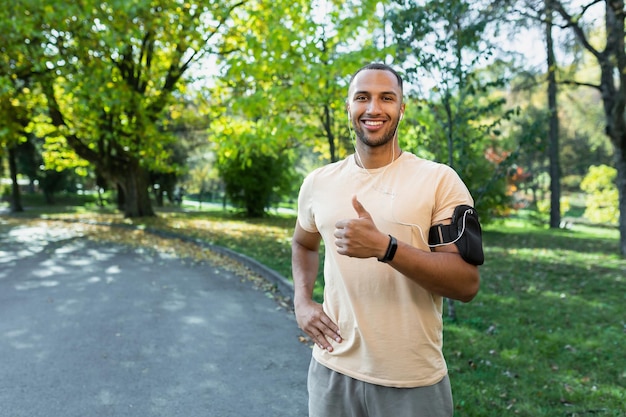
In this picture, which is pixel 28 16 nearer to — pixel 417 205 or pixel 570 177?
pixel 417 205

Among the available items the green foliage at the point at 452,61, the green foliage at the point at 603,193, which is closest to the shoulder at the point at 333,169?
the green foliage at the point at 452,61

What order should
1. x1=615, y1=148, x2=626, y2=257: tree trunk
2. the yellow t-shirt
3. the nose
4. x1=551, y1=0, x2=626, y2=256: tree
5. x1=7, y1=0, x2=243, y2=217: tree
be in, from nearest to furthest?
the yellow t-shirt → the nose → x1=551, y1=0, x2=626, y2=256: tree → x1=615, y1=148, x2=626, y2=257: tree trunk → x1=7, y1=0, x2=243, y2=217: tree

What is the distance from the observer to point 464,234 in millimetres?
1790

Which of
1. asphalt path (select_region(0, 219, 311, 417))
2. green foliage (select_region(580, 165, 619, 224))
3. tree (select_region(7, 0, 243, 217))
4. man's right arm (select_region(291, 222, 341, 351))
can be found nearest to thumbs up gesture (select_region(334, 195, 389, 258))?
man's right arm (select_region(291, 222, 341, 351))

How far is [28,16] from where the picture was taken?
15.4 meters

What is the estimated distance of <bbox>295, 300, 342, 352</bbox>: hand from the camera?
6.75 ft

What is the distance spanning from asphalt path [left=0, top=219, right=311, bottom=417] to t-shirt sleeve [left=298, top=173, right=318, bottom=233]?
237cm

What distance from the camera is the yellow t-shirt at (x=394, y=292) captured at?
1.89m

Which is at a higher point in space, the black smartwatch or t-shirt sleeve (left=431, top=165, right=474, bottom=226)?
t-shirt sleeve (left=431, top=165, right=474, bottom=226)

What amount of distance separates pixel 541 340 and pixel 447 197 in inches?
192

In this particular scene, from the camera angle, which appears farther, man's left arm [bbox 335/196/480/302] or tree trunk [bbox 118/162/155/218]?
tree trunk [bbox 118/162/155/218]

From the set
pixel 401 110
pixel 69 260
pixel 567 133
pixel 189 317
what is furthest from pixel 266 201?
pixel 567 133

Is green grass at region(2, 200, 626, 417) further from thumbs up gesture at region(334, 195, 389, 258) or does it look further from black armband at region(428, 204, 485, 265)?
thumbs up gesture at region(334, 195, 389, 258)

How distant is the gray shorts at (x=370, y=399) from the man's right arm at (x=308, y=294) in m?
0.14
